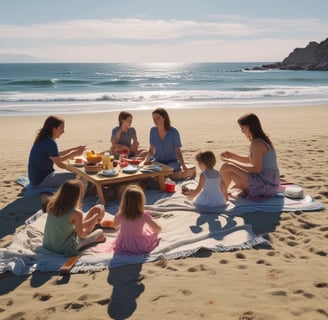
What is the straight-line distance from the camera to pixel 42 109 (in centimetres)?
1817

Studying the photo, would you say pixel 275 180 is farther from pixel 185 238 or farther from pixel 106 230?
pixel 106 230

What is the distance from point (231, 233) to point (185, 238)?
1.81 feet

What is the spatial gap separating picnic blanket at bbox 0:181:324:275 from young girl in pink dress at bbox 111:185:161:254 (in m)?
0.09

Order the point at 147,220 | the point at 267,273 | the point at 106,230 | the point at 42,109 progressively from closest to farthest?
the point at 267,273
the point at 147,220
the point at 106,230
the point at 42,109

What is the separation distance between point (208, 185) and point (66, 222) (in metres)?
2.02

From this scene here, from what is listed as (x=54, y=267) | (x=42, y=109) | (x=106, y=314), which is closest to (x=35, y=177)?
(x=54, y=267)

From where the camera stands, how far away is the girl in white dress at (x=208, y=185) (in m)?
5.22

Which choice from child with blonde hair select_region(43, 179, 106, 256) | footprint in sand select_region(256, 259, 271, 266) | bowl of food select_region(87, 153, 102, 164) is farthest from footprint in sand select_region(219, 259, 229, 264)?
bowl of food select_region(87, 153, 102, 164)

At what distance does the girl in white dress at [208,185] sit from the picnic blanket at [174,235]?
11cm

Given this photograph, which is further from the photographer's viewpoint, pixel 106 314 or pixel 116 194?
pixel 116 194

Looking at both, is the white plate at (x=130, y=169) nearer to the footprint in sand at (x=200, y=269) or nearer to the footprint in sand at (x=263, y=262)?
the footprint in sand at (x=200, y=269)

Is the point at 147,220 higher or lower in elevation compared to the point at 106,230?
higher

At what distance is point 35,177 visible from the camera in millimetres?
6113

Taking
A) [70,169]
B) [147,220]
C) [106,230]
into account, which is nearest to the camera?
[147,220]
